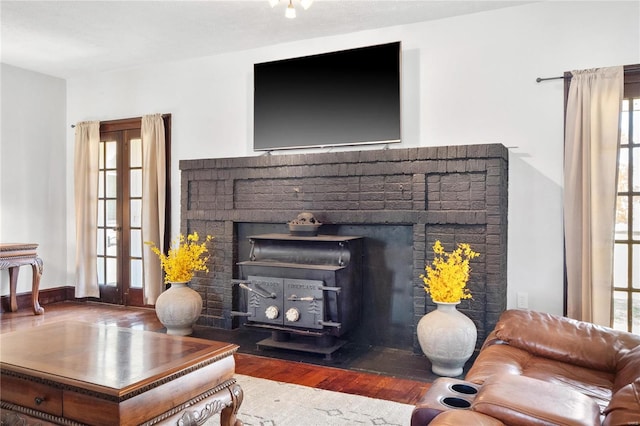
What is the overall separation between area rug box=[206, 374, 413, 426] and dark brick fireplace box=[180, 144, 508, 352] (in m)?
1.09

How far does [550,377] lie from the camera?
80.4 inches

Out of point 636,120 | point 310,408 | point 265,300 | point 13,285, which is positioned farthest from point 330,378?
point 13,285

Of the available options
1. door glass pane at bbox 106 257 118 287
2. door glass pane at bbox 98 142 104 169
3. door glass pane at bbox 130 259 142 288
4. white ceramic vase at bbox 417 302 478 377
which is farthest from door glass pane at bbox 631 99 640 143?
door glass pane at bbox 98 142 104 169

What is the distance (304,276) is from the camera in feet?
11.8

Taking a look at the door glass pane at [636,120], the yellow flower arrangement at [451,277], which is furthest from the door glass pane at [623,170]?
the yellow flower arrangement at [451,277]

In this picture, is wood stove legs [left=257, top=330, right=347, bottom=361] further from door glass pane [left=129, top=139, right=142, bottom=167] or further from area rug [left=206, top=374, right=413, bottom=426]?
door glass pane [left=129, top=139, right=142, bottom=167]

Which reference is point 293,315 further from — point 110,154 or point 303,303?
point 110,154

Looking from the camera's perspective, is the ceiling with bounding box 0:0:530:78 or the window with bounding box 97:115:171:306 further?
the window with bounding box 97:115:171:306

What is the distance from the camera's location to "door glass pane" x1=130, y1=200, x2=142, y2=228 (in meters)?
5.37

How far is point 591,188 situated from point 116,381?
126 inches

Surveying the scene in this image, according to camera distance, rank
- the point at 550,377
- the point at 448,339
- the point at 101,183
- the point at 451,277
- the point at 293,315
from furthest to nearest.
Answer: the point at 101,183
the point at 293,315
the point at 451,277
the point at 448,339
the point at 550,377

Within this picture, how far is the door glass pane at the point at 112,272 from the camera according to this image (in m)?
5.52

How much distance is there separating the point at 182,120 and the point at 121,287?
6.85ft

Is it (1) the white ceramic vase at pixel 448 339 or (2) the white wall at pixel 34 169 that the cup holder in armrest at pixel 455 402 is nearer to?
(1) the white ceramic vase at pixel 448 339
